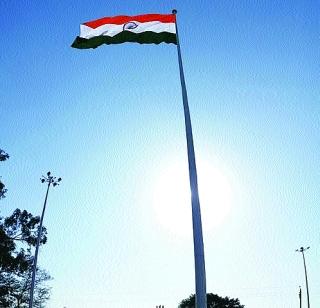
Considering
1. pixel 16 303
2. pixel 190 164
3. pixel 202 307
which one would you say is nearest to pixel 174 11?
pixel 190 164

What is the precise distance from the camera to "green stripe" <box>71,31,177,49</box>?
13.1 metres

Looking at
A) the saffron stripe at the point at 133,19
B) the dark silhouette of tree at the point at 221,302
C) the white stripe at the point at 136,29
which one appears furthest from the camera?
the dark silhouette of tree at the point at 221,302

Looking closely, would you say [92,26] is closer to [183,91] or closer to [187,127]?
[183,91]

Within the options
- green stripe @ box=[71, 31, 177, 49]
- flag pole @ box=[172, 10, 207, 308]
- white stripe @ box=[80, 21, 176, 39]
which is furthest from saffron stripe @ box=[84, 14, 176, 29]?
flag pole @ box=[172, 10, 207, 308]

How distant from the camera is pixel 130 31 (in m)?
13.1

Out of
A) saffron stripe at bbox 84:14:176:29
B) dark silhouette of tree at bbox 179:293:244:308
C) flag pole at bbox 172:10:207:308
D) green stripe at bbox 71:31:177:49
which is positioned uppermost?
dark silhouette of tree at bbox 179:293:244:308

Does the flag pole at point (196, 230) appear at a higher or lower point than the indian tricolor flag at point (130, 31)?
lower

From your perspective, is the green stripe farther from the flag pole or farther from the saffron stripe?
the flag pole

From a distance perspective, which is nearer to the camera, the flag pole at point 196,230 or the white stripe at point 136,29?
the flag pole at point 196,230

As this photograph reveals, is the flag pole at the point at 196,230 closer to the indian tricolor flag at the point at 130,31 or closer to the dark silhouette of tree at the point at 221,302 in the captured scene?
the indian tricolor flag at the point at 130,31

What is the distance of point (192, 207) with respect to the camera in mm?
9914

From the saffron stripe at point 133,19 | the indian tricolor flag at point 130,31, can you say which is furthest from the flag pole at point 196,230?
the saffron stripe at point 133,19

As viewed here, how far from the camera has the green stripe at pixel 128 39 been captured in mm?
13094

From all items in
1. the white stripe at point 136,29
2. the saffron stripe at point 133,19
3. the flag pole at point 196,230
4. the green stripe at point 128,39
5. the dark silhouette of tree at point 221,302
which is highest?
the dark silhouette of tree at point 221,302
